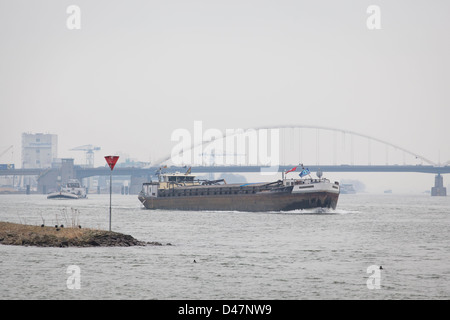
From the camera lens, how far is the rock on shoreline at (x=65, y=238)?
4422 centimetres

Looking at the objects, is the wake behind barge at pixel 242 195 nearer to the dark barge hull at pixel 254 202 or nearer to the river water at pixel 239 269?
the dark barge hull at pixel 254 202

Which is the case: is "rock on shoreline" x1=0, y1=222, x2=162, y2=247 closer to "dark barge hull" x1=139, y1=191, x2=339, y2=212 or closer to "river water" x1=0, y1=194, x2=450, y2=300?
"river water" x1=0, y1=194, x2=450, y2=300

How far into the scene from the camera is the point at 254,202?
103 metres

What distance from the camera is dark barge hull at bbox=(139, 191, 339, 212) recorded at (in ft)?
317

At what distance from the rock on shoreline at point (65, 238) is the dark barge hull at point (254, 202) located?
52805mm

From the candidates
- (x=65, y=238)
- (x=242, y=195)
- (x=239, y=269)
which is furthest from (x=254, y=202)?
(x=239, y=269)

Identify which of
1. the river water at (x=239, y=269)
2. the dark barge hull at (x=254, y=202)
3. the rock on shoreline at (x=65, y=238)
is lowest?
the river water at (x=239, y=269)

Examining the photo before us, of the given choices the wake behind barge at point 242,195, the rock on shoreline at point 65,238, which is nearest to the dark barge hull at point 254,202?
the wake behind barge at point 242,195

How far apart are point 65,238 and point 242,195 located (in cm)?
6231

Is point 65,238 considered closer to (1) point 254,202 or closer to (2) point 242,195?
(1) point 254,202

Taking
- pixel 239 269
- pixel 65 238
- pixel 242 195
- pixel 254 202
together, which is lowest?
pixel 239 269

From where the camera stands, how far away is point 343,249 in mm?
48094
